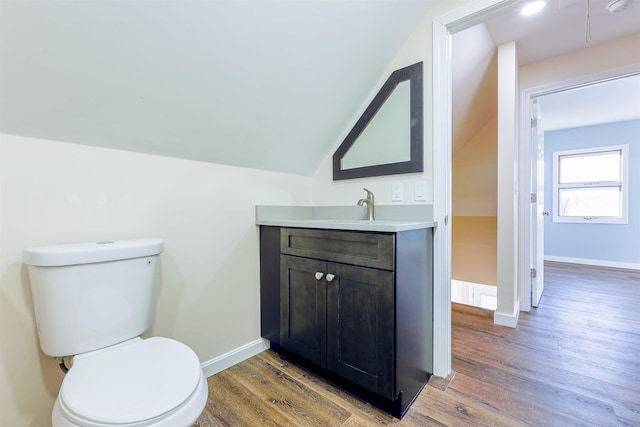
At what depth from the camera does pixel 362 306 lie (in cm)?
128

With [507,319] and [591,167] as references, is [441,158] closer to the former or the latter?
[507,319]

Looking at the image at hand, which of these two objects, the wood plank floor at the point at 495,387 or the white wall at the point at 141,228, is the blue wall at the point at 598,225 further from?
the white wall at the point at 141,228

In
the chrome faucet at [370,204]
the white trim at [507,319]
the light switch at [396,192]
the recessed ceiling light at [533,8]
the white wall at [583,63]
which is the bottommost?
the white trim at [507,319]

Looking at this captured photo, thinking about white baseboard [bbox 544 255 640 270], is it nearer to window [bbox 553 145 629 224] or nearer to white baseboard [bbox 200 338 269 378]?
window [bbox 553 145 629 224]

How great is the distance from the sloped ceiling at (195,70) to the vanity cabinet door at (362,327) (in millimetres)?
919

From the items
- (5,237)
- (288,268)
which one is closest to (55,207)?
(5,237)

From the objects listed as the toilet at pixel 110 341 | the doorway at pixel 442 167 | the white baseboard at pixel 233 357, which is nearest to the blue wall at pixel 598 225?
the doorway at pixel 442 167

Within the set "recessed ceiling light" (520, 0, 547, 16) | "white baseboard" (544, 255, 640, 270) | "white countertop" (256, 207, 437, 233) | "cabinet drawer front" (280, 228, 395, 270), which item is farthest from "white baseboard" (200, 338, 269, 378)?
"white baseboard" (544, 255, 640, 270)

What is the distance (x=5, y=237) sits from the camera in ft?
3.34

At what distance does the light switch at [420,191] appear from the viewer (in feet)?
5.00

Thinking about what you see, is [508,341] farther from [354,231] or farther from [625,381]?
[354,231]

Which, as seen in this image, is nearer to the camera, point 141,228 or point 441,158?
point 141,228

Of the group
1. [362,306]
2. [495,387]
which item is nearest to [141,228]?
[362,306]

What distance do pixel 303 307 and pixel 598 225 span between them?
519cm
